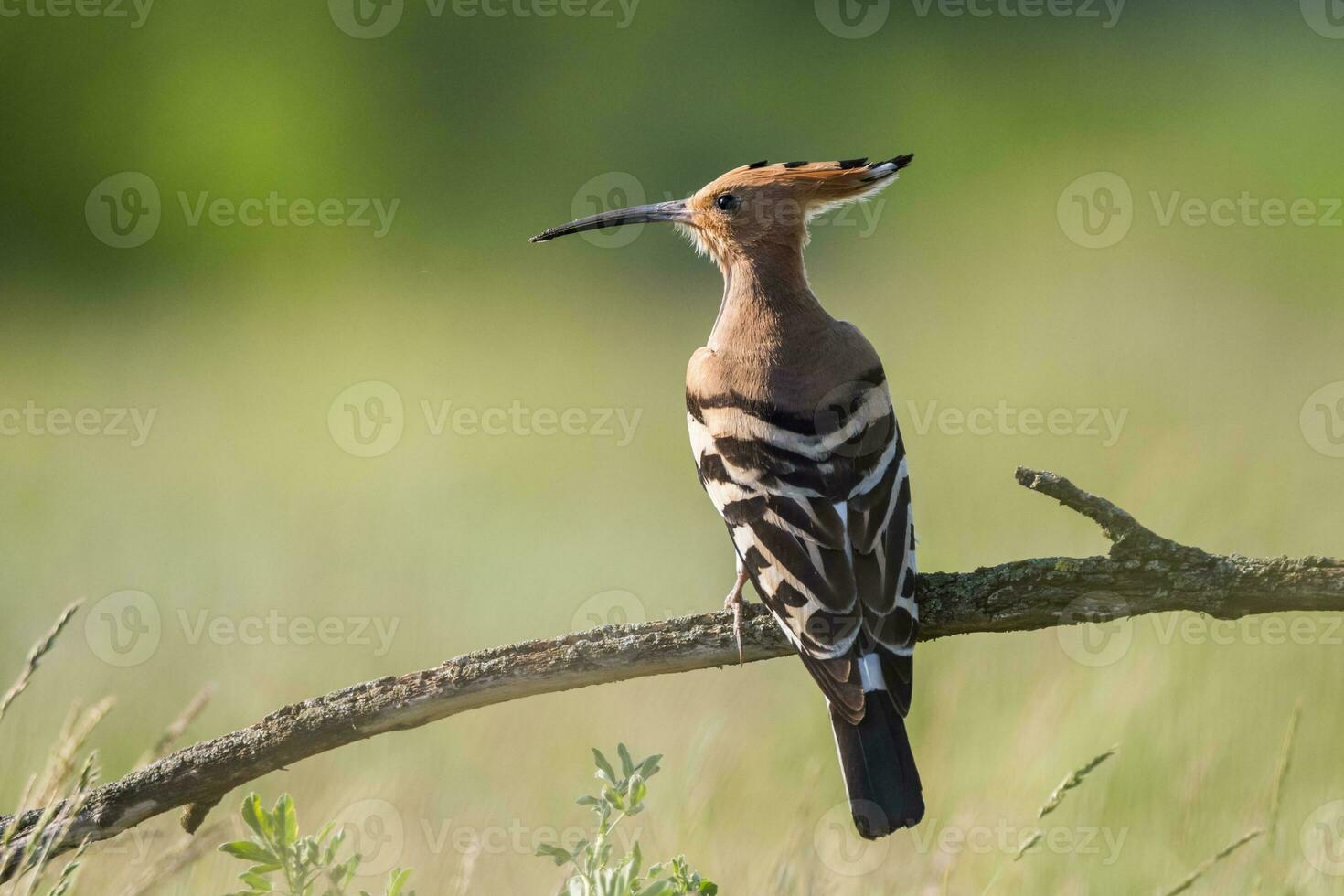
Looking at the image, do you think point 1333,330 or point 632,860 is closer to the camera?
point 632,860

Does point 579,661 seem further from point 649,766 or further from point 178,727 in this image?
point 178,727

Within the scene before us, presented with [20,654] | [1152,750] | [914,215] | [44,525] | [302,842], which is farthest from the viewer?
[914,215]

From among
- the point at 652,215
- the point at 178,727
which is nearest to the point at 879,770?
the point at 178,727

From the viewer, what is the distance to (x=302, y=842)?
6.54 ft

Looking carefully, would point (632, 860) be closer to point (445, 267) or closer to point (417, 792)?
point (417, 792)

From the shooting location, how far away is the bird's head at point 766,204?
3992 mm

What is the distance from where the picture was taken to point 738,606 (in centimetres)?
285

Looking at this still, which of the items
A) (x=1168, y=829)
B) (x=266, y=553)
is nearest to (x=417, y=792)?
(x=1168, y=829)

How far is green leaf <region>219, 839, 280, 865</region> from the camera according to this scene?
1.95 meters

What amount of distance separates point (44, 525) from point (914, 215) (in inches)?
355

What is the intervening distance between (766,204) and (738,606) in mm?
1572

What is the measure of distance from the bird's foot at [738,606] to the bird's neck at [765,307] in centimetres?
72

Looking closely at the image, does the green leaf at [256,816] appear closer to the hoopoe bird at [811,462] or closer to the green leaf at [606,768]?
the green leaf at [606,768]

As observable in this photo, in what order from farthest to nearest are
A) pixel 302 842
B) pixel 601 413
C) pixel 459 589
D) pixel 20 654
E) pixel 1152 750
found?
1. pixel 601 413
2. pixel 459 589
3. pixel 20 654
4. pixel 1152 750
5. pixel 302 842
